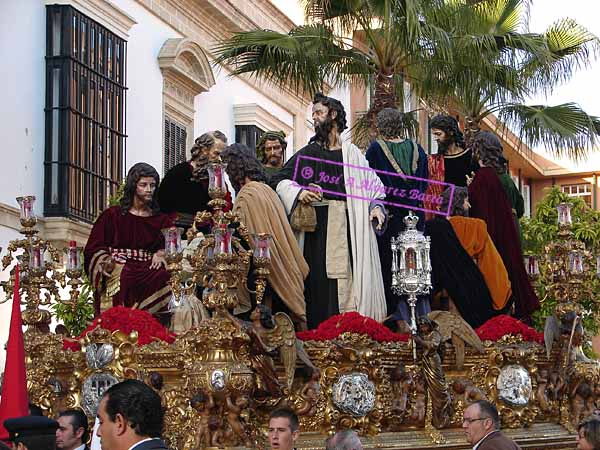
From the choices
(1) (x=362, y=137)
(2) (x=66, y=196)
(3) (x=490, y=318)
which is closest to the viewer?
(3) (x=490, y=318)

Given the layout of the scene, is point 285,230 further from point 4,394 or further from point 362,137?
point 362,137

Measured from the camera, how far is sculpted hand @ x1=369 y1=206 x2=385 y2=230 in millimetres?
12836

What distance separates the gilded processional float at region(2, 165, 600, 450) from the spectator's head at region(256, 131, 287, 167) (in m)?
1.97

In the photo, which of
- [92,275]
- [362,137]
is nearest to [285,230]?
[92,275]

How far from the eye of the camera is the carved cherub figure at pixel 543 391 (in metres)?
13.0

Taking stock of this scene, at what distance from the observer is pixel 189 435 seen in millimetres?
11094

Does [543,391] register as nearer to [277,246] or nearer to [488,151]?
[488,151]

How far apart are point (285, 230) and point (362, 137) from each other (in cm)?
624

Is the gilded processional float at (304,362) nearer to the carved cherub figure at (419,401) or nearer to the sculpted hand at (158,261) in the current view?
the carved cherub figure at (419,401)

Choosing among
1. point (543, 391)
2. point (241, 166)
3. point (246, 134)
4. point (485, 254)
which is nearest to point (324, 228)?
point (241, 166)

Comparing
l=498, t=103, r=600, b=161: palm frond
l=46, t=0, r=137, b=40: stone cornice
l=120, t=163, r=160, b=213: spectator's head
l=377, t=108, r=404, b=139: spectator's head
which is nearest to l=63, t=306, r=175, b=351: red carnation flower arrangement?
l=120, t=163, r=160, b=213: spectator's head

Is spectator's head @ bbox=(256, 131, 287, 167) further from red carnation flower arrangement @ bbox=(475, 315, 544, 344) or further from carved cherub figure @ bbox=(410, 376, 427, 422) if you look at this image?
carved cherub figure @ bbox=(410, 376, 427, 422)

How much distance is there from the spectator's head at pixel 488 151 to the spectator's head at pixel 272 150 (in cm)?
189

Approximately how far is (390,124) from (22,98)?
299 inches
